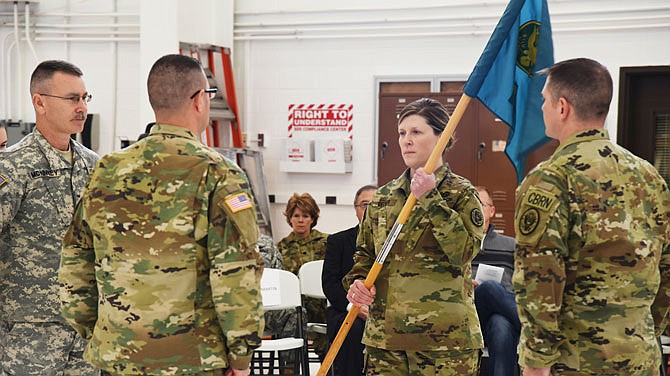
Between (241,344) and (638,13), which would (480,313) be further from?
(638,13)

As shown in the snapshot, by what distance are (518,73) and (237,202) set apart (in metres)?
1.26

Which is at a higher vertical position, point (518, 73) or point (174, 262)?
point (518, 73)

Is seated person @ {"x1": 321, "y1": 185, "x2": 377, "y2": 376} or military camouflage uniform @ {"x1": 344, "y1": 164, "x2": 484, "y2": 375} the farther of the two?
seated person @ {"x1": 321, "y1": 185, "x2": 377, "y2": 376}

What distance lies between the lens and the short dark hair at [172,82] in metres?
2.22

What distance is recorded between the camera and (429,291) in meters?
2.62

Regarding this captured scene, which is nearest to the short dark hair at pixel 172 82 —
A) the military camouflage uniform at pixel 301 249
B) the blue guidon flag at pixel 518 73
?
the blue guidon flag at pixel 518 73

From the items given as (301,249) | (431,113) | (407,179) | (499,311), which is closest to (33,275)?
(407,179)

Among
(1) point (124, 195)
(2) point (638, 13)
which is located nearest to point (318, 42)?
(2) point (638, 13)

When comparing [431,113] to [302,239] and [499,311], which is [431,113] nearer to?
[499,311]

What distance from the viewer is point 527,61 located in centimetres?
284

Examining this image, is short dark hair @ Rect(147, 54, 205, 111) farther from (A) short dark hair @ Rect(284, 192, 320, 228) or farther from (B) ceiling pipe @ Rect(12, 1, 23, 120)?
(B) ceiling pipe @ Rect(12, 1, 23, 120)

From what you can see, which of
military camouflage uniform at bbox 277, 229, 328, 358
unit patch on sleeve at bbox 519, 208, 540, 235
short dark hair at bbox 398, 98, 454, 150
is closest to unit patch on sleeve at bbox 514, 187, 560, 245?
unit patch on sleeve at bbox 519, 208, 540, 235

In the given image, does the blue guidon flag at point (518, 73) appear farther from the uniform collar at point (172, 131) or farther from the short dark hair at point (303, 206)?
the short dark hair at point (303, 206)

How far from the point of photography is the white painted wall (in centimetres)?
671
